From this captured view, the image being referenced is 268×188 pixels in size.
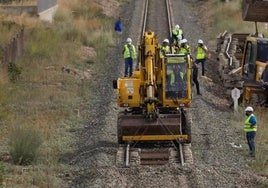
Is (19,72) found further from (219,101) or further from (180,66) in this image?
(180,66)

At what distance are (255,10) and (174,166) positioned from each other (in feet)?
37.9

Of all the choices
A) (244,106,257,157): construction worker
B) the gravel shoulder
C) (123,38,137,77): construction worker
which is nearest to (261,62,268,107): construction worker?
the gravel shoulder

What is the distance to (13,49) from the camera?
99.0ft

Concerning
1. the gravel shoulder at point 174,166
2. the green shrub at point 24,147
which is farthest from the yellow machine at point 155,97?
the green shrub at point 24,147

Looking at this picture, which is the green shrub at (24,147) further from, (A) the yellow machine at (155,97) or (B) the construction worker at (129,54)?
(B) the construction worker at (129,54)

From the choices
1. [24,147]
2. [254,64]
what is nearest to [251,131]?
[24,147]

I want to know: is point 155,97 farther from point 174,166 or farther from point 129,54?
point 129,54

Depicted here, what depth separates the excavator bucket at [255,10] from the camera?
2744cm

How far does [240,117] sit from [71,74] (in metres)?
8.58

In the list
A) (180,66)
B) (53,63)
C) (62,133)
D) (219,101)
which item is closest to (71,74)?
(53,63)

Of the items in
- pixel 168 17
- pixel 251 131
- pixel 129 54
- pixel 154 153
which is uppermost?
pixel 168 17

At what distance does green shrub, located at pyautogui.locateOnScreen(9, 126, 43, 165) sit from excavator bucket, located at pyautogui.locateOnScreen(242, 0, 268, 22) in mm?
11232

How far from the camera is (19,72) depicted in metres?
28.4

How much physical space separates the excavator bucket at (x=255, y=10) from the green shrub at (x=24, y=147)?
11.2 metres
